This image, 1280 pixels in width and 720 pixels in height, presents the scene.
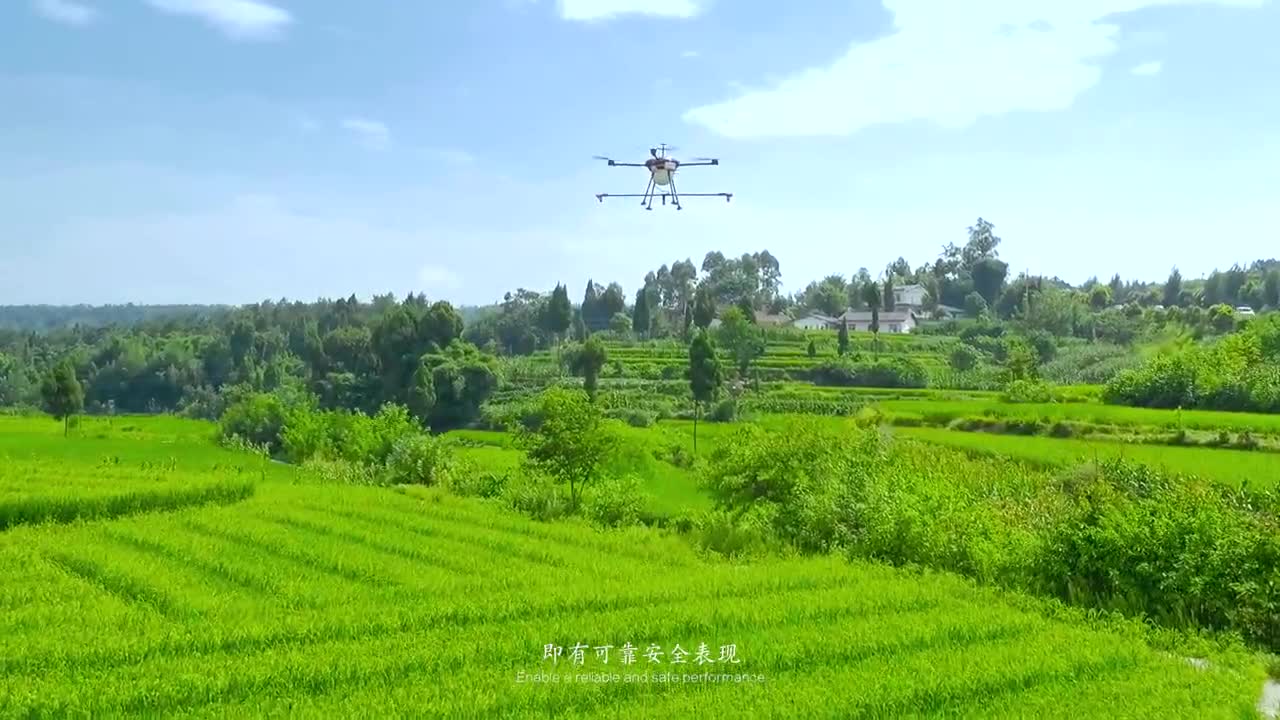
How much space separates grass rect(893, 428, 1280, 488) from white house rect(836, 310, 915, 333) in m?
41.8

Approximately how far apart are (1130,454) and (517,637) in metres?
17.1

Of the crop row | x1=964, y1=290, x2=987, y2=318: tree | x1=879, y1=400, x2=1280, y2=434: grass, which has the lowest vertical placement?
the crop row

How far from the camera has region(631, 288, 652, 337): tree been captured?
76.0 m

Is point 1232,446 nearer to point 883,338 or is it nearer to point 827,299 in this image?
point 883,338

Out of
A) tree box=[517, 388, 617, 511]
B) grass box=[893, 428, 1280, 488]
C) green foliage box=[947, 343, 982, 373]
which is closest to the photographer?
grass box=[893, 428, 1280, 488]

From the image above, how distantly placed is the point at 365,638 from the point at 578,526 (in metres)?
9.59

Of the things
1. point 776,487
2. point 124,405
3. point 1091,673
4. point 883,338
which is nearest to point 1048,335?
point 883,338

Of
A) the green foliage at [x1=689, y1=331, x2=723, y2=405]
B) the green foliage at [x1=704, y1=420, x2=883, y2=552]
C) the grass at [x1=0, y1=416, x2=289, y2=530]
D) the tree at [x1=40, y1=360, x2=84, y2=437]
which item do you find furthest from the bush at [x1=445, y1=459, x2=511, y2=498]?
the tree at [x1=40, y1=360, x2=84, y2=437]

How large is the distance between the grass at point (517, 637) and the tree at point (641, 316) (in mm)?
57470

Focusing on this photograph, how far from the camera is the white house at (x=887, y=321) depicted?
71625 mm

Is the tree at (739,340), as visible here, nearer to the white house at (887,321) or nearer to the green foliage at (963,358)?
the green foliage at (963,358)

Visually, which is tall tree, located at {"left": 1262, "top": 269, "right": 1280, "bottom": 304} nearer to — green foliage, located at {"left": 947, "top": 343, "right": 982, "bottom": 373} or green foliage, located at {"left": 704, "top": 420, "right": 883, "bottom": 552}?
green foliage, located at {"left": 947, "top": 343, "right": 982, "bottom": 373}

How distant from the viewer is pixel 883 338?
2464 inches

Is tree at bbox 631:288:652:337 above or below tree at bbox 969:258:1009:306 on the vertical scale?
below
